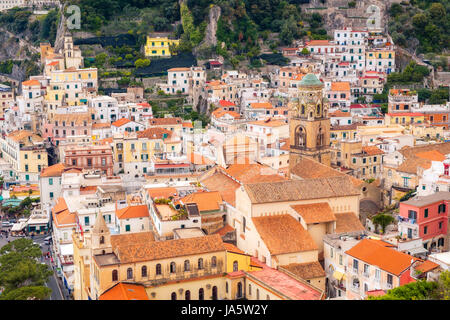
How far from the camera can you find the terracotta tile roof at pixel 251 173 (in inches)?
1747

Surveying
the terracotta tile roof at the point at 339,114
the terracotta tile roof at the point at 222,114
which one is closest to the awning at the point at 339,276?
the terracotta tile roof at the point at 339,114

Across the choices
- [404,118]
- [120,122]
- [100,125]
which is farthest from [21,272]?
[404,118]

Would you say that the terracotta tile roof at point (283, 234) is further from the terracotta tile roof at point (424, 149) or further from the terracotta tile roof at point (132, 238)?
the terracotta tile roof at point (424, 149)

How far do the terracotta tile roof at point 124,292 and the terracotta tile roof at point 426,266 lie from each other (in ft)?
39.6

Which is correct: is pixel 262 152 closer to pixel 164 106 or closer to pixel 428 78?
pixel 164 106

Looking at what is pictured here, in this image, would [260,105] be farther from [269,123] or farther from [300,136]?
[300,136]

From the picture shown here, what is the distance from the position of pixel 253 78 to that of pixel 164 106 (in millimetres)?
11769

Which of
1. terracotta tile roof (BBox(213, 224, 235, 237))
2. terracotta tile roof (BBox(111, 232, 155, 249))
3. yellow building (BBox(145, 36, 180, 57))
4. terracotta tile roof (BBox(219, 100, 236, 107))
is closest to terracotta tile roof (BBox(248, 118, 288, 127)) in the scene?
terracotta tile roof (BBox(219, 100, 236, 107))

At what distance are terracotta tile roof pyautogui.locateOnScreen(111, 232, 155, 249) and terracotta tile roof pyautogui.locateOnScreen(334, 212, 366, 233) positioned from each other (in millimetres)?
10275

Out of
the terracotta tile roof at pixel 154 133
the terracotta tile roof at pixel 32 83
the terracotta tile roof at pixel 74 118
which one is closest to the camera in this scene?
the terracotta tile roof at pixel 154 133

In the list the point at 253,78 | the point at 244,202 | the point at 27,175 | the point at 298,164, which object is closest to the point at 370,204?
the point at 298,164

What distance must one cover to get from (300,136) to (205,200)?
1191cm

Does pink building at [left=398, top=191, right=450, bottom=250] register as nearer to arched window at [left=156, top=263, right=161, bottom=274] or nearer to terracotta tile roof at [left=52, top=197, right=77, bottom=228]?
arched window at [left=156, top=263, right=161, bottom=274]

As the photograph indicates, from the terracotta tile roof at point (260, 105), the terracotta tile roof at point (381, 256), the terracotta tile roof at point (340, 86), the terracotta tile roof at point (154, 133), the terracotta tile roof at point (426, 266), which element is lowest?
the terracotta tile roof at point (426, 266)
